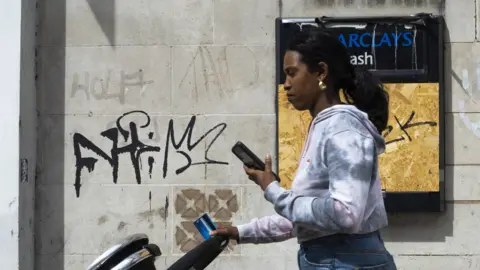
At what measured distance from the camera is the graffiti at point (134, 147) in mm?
5766

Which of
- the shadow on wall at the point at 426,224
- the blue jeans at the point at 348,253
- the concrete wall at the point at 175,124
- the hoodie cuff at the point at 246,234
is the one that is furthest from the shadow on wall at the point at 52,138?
the blue jeans at the point at 348,253

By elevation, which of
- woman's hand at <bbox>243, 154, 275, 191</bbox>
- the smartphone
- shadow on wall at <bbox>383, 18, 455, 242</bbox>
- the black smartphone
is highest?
the black smartphone

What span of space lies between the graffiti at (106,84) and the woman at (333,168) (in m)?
3.04

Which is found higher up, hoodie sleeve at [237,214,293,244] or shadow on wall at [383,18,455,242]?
hoodie sleeve at [237,214,293,244]

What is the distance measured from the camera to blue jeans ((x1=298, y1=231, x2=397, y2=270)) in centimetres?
260

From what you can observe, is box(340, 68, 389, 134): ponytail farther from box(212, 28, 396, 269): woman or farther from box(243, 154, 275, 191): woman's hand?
box(243, 154, 275, 191): woman's hand

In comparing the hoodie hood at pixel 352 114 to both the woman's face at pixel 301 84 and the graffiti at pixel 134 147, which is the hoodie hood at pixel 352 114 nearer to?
the woman's face at pixel 301 84

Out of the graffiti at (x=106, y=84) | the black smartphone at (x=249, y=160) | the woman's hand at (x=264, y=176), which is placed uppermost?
the graffiti at (x=106, y=84)

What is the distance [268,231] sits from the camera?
9.91 feet

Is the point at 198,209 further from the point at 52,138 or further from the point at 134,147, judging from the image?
the point at 52,138

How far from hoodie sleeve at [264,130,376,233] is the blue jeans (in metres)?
0.11

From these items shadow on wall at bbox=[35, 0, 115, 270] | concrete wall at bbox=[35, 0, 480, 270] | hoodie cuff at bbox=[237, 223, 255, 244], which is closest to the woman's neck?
hoodie cuff at bbox=[237, 223, 255, 244]

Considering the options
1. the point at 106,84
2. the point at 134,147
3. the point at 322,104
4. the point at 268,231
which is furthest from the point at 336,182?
the point at 106,84

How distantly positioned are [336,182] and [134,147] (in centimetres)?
350
